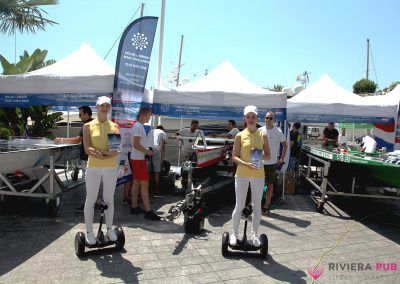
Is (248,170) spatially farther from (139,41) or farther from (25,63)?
(25,63)

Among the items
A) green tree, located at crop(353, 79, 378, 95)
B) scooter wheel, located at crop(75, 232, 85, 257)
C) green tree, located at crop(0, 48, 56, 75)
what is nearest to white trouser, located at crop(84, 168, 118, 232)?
scooter wheel, located at crop(75, 232, 85, 257)

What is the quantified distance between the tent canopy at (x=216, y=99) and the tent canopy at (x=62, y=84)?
154 cm

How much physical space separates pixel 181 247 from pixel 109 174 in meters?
1.43

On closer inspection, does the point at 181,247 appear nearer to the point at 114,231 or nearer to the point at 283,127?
the point at 114,231

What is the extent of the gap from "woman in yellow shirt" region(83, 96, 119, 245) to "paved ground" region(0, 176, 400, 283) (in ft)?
1.85

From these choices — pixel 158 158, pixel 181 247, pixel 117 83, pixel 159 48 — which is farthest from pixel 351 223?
pixel 159 48

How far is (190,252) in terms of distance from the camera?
4.51 m

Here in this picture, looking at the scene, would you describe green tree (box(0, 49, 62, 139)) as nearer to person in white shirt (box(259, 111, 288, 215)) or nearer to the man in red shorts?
the man in red shorts

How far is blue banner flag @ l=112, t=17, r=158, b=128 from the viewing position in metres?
6.88

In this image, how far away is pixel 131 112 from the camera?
23.6 feet

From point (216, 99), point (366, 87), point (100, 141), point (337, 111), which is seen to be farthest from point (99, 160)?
point (366, 87)

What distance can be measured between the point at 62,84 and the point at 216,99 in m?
3.37

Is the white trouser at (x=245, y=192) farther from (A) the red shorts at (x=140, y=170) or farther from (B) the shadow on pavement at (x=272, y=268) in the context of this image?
(A) the red shorts at (x=140, y=170)

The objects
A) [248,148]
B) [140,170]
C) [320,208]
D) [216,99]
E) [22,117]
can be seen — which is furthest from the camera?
[22,117]
